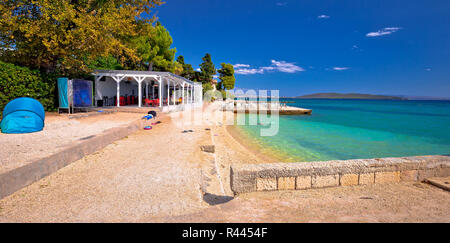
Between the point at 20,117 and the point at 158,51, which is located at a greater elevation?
the point at 158,51

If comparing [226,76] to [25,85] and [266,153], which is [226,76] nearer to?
[25,85]

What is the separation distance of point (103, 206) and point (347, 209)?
2.95m

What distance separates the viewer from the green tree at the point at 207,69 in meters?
46.8

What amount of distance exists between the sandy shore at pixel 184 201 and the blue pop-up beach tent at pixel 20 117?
3799 millimetres

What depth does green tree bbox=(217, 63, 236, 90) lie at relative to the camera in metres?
55.0

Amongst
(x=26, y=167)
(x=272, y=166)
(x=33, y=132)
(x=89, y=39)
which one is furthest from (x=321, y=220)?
(x=89, y=39)

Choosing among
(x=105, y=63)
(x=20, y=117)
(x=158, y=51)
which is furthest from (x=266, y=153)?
(x=158, y=51)

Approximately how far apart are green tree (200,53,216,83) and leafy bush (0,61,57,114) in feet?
122

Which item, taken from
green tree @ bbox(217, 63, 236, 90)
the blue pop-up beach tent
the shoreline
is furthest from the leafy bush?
green tree @ bbox(217, 63, 236, 90)

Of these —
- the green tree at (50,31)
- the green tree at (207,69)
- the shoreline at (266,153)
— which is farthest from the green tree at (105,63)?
the green tree at (207,69)

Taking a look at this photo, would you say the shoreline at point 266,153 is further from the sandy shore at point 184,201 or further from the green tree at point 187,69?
the green tree at point 187,69

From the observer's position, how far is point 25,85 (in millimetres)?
9578

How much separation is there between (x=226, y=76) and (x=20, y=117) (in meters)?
51.1

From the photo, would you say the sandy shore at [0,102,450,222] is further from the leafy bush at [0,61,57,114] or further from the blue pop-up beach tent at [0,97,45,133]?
the leafy bush at [0,61,57,114]
